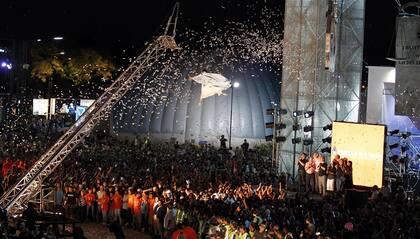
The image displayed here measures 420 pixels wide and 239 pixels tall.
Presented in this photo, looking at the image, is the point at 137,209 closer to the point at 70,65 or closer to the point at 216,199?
the point at 216,199

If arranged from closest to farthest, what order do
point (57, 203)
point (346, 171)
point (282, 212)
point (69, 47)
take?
point (282, 212), point (57, 203), point (346, 171), point (69, 47)

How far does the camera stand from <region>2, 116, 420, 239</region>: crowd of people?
1675 centimetres

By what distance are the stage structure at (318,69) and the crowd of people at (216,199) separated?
9.53 feet

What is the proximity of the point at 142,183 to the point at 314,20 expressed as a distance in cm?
1127

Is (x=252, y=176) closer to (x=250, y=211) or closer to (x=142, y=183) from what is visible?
(x=142, y=183)

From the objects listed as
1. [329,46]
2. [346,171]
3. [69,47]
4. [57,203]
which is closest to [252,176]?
[346,171]

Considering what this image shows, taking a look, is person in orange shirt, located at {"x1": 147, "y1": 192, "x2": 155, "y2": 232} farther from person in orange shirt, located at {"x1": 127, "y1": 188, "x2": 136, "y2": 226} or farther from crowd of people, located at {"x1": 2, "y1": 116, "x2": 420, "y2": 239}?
person in orange shirt, located at {"x1": 127, "y1": 188, "x2": 136, "y2": 226}

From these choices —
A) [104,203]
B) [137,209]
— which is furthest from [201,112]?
[137,209]

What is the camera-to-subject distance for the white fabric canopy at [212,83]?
155 ft

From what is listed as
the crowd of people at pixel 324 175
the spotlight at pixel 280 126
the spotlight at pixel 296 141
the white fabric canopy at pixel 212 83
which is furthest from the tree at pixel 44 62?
the crowd of people at pixel 324 175

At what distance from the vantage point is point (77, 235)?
15203mm

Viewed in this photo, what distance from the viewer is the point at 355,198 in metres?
Result: 22.3

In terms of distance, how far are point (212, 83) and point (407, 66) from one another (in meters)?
21.7

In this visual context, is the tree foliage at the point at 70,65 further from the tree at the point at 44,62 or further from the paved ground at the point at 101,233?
the paved ground at the point at 101,233
